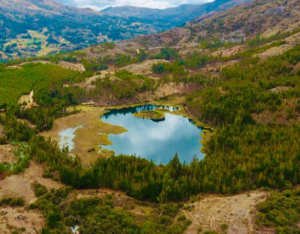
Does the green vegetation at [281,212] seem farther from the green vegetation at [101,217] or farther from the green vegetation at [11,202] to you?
the green vegetation at [11,202]

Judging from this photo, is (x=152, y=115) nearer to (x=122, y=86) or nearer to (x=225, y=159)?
(x=122, y=86)

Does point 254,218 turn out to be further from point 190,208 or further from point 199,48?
point 199,48

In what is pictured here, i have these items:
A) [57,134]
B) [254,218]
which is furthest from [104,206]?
[57,134]

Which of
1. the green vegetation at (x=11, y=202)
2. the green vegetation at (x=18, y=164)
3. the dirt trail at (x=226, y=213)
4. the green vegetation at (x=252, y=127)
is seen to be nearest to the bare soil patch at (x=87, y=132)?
the green vegetation at (x=18, y=164)

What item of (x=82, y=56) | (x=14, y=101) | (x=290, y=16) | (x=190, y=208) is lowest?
(x=190, y=208)

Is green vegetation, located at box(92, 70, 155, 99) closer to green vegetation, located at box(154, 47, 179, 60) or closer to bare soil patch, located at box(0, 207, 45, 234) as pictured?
green vegetation, located at box(154, 47, 179, 60)

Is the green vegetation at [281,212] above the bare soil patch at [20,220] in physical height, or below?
above

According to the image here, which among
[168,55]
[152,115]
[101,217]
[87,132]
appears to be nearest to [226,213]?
[101,217]
